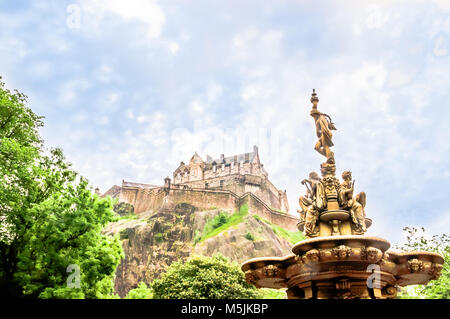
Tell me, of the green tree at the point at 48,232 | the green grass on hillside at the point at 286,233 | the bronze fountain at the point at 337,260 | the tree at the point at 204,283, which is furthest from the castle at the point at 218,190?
the bronze fountain at the point at 337,260

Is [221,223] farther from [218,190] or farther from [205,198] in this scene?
[218,190]

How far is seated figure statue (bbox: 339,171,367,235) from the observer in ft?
26.9

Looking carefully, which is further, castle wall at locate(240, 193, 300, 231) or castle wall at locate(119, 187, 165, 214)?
castle wall at locate(119, 187, 165, 214)

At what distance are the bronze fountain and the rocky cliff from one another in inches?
2063

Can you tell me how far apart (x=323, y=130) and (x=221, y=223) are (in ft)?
210

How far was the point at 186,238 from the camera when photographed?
68.9 metres

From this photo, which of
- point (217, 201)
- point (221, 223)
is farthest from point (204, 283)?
point (217, 201)

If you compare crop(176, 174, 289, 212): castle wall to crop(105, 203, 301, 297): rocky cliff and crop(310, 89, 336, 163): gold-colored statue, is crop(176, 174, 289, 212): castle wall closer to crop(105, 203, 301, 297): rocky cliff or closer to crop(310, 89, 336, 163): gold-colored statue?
crop(105, 203, 301, 297): rocky cliff

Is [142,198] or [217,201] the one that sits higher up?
[142,198]

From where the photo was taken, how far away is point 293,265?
7.41 m

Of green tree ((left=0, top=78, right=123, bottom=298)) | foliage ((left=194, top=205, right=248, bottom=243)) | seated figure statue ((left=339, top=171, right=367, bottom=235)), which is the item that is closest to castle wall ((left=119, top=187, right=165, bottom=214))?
foliage ((left=194, top=205, right=248, bottom=243))

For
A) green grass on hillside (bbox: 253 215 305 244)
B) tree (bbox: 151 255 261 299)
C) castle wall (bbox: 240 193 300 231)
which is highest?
castle wall (bbox: 240 193 300 231)
